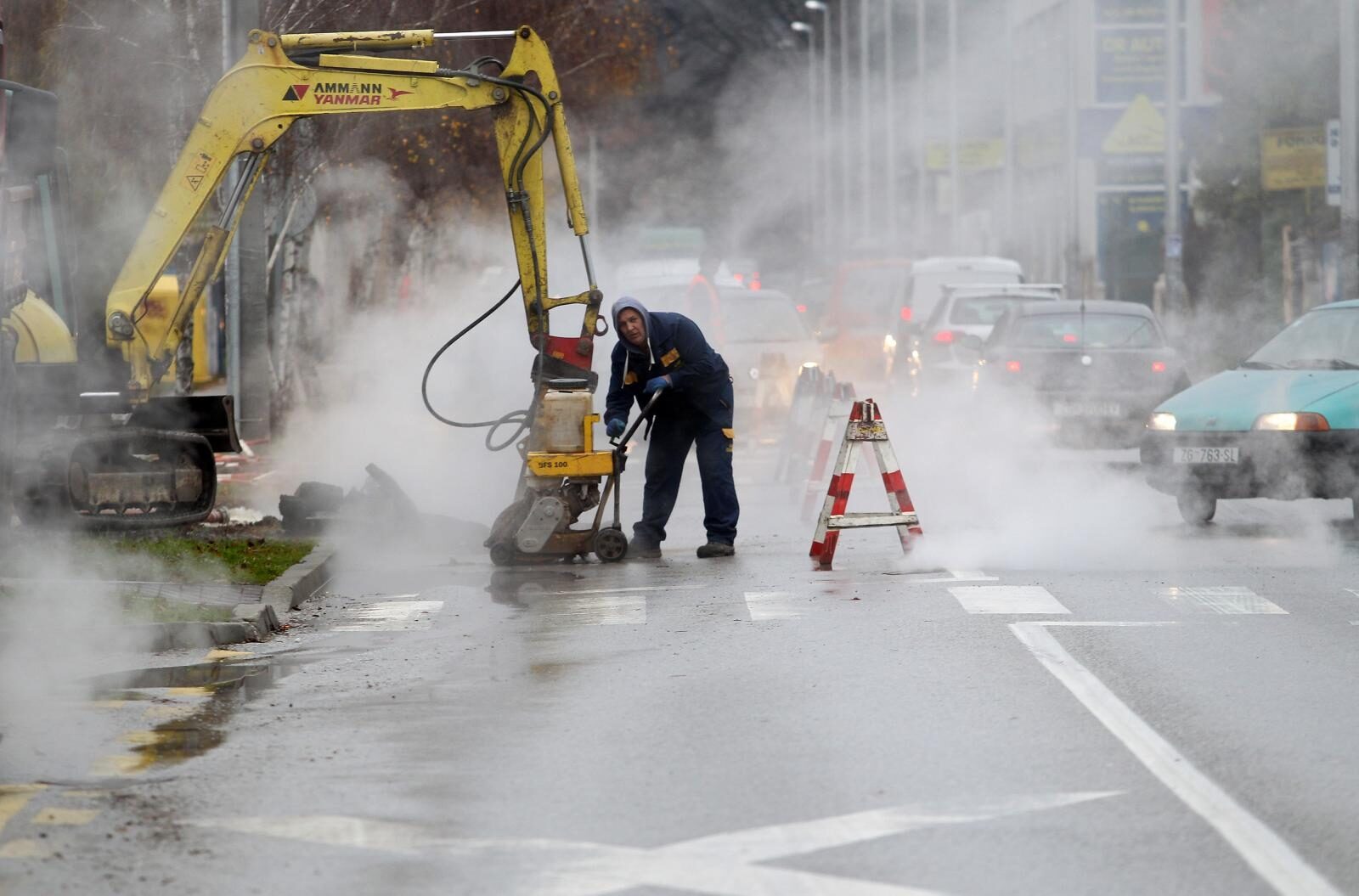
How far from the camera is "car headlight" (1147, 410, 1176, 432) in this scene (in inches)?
576

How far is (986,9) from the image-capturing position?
41688 mm

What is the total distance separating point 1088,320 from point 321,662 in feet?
40.3

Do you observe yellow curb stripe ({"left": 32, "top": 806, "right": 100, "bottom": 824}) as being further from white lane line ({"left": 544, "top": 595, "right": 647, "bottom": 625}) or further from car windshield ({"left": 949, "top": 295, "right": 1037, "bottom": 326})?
car windshield ({"left": 949, "top": 295, "right": 1037, "bottom": 326})

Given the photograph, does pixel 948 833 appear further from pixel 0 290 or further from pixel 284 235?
pixel 284 235

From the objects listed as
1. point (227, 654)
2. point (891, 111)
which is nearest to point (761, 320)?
point (227, 654)

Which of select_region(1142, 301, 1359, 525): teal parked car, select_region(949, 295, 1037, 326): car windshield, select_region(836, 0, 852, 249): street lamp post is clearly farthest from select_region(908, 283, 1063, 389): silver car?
select_region(836, 0, 852, 249): street lamp post

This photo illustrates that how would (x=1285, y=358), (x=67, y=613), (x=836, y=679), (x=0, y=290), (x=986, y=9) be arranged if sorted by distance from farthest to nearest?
(x=986, y=9)
(x=1285, y=358)
(x=67, y=613)
(x=0, y=290)
(x=836, y=679)

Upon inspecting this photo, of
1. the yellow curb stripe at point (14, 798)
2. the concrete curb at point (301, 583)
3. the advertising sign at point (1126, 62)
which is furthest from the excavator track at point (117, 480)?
the advertising sign at point (1126, 62)

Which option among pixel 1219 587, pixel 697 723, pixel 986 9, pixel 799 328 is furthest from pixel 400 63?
pixel 986 9

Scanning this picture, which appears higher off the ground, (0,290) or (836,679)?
(0,290)

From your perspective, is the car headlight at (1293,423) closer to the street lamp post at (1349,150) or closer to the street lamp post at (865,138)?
the street lamp post at (1349,150)

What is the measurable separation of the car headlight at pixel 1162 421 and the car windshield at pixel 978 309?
35.1 ft

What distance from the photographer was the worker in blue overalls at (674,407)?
13.5 m

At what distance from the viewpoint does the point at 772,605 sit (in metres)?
10.9
